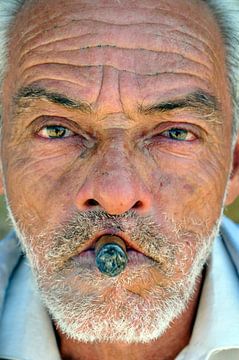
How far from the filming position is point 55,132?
2.09 meters

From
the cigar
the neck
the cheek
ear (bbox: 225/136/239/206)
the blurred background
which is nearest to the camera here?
the cigar

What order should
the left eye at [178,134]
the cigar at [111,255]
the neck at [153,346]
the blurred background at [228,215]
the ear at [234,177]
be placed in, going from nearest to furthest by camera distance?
the cigar at [111,255] → the left eye at [178,134] → the neck at [153,346] → the ear at [234,177] → the blurred background at [228,215]

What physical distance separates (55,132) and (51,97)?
0.12 metres

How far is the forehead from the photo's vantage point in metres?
1.97

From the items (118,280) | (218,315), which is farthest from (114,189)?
(218,315)

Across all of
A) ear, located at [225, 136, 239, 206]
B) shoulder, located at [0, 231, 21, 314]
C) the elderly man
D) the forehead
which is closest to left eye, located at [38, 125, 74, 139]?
the elderly man

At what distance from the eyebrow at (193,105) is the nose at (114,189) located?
0.16m

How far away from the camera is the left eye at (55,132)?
2.07 m

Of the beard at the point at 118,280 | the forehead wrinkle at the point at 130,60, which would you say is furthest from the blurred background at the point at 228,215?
the forehead wrinkle at the point at 130,60

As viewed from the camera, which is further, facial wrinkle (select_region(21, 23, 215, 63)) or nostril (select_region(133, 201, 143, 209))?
facial wrinkle (select_region(21, 23, 215, 63))

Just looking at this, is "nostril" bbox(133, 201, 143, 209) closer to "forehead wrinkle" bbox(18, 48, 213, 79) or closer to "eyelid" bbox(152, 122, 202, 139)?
"eyelid" bbox(152, 122, 202, 139)

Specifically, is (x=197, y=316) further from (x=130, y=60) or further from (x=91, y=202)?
(x=130, y=60)

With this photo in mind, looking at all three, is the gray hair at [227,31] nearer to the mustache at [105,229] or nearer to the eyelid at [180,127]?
the eyelid at [180,127]

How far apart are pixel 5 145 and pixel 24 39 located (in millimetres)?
316
